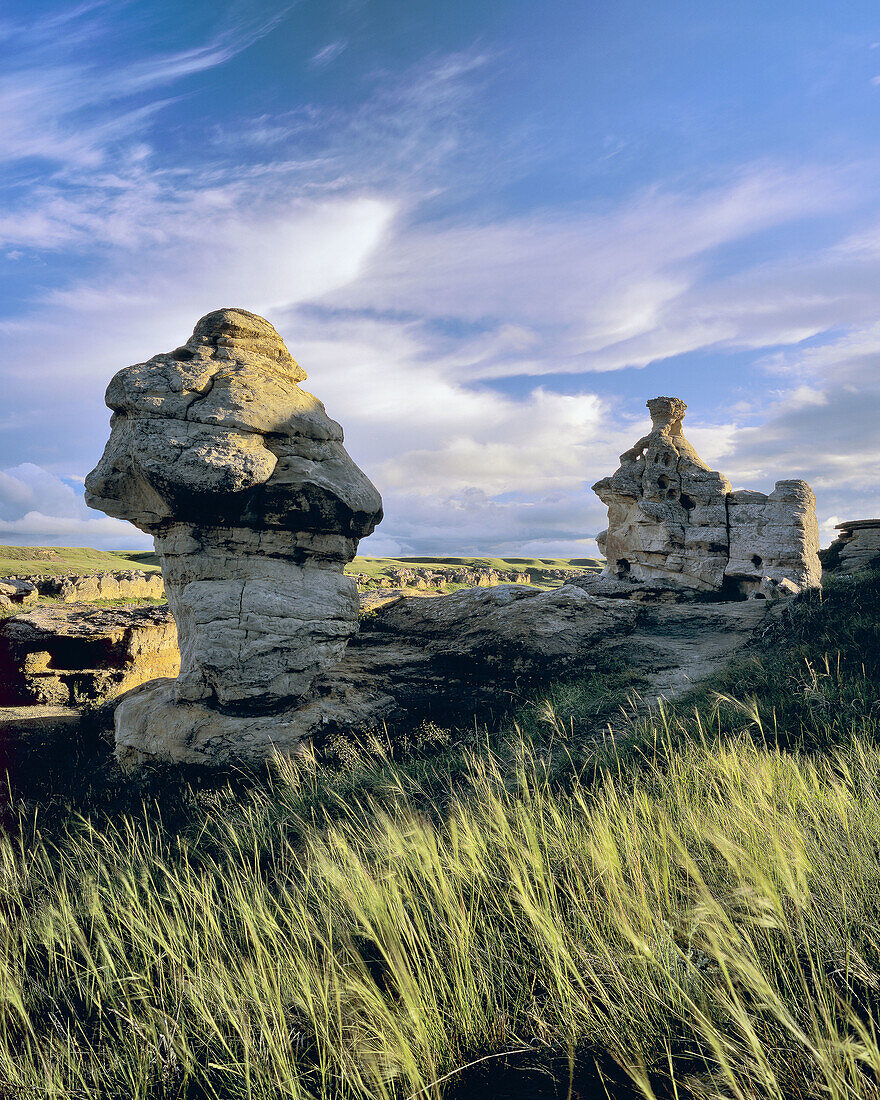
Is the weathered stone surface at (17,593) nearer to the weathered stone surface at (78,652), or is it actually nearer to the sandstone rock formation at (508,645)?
the weathered stone surface at (78,652)

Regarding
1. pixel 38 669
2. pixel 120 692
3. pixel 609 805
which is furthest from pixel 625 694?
pixel 38 669

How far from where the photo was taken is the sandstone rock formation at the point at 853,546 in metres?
23.5

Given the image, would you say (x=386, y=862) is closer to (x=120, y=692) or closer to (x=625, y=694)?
(x=625, y=694)

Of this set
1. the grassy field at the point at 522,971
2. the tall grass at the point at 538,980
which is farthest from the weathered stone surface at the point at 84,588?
the tall grass at the point at 538,980

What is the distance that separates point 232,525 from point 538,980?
853cm

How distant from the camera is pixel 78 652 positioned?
44.2ft

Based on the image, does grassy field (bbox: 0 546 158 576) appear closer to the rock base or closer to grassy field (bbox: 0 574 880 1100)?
the rock base

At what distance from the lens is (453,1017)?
2.49 m

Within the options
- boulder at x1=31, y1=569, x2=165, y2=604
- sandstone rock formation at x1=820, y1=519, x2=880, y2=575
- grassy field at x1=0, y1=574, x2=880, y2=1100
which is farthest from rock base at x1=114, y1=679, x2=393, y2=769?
boulder at x1=31, y1=569, x2=165, y2=604

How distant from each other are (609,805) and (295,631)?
6.66 metres

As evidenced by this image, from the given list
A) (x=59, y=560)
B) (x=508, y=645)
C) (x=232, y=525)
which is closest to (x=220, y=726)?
(x=232, y=525)

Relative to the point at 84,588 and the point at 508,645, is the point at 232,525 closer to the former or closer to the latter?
the point at 508,645

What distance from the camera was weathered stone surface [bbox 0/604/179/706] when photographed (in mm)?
12664

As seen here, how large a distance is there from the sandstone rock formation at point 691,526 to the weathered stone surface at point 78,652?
67.6ft
